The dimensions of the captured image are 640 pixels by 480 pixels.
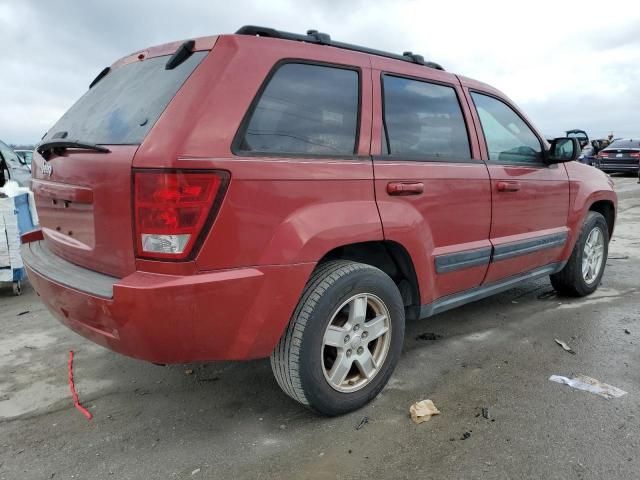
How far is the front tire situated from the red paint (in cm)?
12

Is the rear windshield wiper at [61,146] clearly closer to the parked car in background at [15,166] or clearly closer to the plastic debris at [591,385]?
the plastic debris at [591,385]

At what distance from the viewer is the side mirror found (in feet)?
12.5

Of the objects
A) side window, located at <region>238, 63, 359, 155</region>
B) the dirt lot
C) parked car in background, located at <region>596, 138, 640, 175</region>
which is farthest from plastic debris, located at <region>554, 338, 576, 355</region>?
parked car in background, located at <region>596, 138, 640, 175</region>

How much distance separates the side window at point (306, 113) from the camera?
2.23 meters

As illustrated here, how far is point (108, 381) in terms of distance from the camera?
10.0ft

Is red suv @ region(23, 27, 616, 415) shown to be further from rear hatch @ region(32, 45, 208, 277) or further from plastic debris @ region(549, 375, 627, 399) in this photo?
plastic debris @ region(549, 375, 627, 399)

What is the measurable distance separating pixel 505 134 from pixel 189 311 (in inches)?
106

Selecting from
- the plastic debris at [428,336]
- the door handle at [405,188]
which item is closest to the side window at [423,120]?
the door handle at [405,188]

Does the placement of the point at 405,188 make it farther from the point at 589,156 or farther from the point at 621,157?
the point at 589,156

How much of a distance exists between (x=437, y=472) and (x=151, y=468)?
1246 mm

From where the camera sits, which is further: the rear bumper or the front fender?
the front fender

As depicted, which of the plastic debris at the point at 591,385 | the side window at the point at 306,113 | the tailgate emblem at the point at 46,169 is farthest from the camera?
the plastic debris at the point at 591,385

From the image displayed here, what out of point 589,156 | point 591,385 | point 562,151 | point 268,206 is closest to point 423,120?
point 268,206

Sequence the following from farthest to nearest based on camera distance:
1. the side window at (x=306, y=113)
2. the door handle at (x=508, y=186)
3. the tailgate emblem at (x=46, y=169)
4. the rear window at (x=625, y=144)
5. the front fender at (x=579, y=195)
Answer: the rear window at (x=625, y=144) → the front fender at (x=579, y=195) → the door handle at (x=508, y=186) → the tailgate emblem at (x=46, y=169) → the side window at (x=306, y=113)
